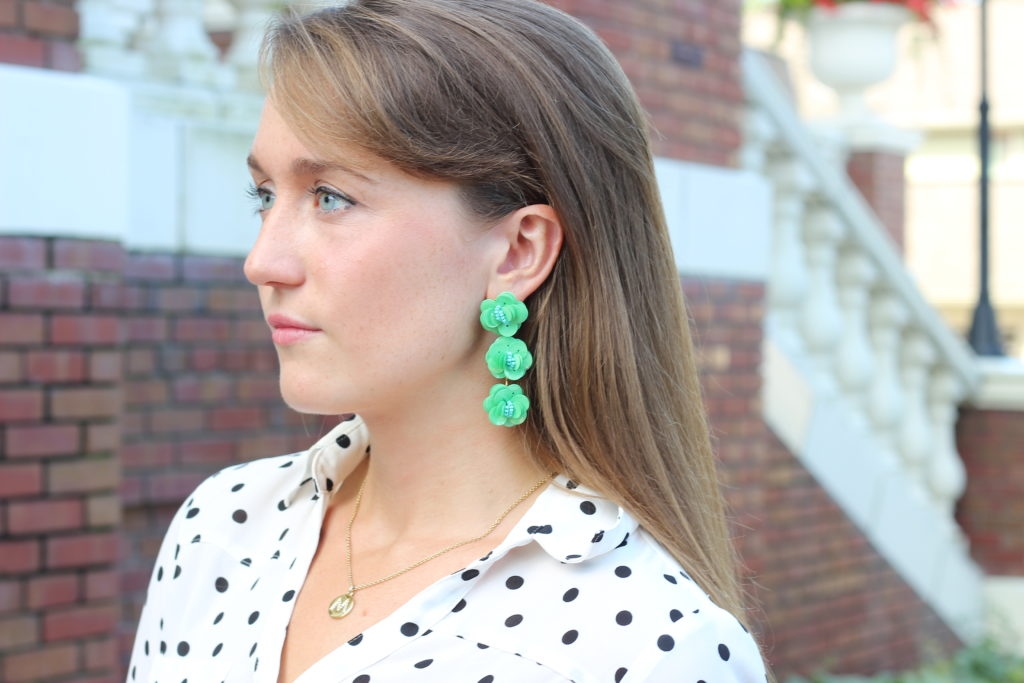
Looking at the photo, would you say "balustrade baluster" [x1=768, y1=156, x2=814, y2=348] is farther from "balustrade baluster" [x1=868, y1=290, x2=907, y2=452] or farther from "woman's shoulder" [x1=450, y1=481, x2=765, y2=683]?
"woman's shoulder" [x1=450, y1=481, x2=765, y2=683]

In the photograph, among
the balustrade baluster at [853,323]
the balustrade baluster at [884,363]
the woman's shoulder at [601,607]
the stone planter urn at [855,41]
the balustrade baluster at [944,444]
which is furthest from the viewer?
the stone planter urn at [855,41]

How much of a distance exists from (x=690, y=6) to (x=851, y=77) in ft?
8.02

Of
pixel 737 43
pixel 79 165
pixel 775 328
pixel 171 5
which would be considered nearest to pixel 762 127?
pixel 737 43

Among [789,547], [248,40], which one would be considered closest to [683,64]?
[248,40]

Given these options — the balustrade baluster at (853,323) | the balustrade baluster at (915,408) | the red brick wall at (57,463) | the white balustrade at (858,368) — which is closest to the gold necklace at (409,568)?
the red brick wall at (57,463)

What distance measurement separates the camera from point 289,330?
182 centimetres

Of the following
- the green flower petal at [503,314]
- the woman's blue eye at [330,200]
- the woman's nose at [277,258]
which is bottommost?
the green flower petal at [503,314]

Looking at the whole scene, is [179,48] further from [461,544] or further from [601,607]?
[601,607]

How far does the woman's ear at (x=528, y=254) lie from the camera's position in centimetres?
187

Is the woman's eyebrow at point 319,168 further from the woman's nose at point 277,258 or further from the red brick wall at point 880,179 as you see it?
the red brick wall at point 880,179

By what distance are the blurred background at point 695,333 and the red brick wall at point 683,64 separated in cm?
1

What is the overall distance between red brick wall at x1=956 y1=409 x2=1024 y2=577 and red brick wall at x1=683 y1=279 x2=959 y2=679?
18.6 inches

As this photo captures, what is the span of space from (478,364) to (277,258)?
0.31 metres

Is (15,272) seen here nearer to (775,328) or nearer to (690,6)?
(690,6)
